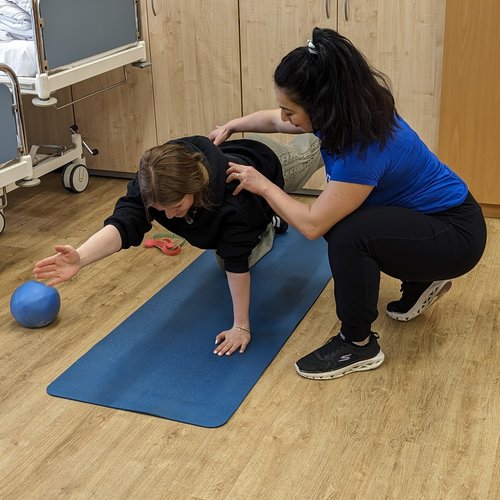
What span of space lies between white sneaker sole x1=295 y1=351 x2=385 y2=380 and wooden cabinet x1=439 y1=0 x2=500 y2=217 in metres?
1.21

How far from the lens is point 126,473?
197 centimetres

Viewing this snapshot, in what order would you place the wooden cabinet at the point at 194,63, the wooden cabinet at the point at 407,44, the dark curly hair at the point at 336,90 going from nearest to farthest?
the dark curly hair at the point at 336,90 < the wooden cabinet at the point at 407,44 < the wooden cabinet at the point at 194,63

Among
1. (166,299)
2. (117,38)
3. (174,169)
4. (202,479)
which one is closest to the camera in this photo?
(202,479)

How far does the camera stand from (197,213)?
7.86 ft

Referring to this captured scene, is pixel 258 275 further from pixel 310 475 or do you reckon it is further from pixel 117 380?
pixel 310 475

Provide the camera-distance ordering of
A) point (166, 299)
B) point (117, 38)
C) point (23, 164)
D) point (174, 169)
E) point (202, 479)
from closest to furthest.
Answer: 1. point (202, 479)
2. point (174, 169)
3. point (166, 299)
4. point (23, 164)
5. point (117, 38)

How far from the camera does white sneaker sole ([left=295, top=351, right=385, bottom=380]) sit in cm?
233

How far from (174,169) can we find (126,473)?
78 cm

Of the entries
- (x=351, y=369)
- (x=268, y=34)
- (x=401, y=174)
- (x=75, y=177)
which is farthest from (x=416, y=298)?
(x=75, y=177)

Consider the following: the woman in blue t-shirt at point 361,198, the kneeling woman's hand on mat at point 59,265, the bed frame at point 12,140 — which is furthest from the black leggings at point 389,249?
the bed frame at point 12,140

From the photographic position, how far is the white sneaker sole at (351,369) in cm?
233

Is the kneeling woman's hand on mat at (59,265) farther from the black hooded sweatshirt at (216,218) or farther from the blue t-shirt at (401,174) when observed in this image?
the blue t-shirt at (401,174)

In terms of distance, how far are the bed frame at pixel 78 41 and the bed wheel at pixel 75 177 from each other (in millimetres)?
516

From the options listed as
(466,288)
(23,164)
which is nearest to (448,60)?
(466,288)
